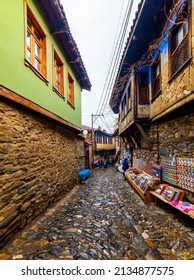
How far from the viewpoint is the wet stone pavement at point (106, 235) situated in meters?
2.35

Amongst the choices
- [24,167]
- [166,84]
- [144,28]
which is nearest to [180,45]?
[166,84]

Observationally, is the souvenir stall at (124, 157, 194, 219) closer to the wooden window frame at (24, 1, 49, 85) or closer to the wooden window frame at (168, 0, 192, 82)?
the wooden window frame at (168, 0, 192, 82)

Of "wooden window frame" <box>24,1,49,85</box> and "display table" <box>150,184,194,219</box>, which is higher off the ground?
"wooden window frame" <box>24,1,49,85</box>

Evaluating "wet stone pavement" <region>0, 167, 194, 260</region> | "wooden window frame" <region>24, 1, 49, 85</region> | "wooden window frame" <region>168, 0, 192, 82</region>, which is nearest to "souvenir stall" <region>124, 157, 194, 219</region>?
Answer: "wet stone pavement" <region>0, 167, 194, 260</region>

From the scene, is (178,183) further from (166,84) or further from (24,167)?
(24,167)

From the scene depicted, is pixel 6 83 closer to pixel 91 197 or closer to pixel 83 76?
pixel 91 197

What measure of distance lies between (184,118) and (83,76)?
6.04 metres

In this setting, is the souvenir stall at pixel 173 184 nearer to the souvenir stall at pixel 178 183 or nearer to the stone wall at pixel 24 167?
the souvenir stall at pixel 178 183

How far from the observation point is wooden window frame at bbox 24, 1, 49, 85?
336cm

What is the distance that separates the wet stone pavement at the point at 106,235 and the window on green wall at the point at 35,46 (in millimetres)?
3760

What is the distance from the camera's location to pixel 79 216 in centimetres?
382

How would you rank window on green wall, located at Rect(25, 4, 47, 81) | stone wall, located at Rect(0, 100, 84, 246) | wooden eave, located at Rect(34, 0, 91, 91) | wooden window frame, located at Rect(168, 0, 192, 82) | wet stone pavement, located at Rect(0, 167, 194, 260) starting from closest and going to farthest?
wet stone pavement, located at Rect(0, 167, 194, 260) < stone wall, located at Rect(0, 100, 84, 246) < wooden window frame, located at Rect(168, 0, 192, 82) < window on green wall, located at Rect(25, 4, 47, 81) < wooden eave, located at Rect(34, 0, 91, 91)

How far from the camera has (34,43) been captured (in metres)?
3.77

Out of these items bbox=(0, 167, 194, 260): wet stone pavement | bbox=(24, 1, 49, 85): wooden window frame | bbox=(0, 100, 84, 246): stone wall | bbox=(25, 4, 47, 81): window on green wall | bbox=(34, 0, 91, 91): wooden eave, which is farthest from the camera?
bbox=(34, 0, 91, 91): wooden eave
